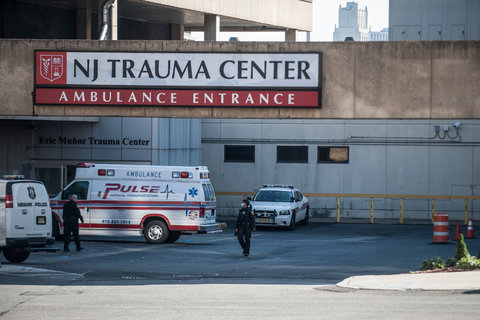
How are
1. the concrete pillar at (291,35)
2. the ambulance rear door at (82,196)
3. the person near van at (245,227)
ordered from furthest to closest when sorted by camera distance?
1. the concrete pillar at (291,35)
2. the ambulance rear door at (82,196)
3. the person near van at (245,227)

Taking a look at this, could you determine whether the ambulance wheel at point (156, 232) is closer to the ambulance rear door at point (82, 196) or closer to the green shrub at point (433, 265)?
the ambulance rear door at point (82, 196)

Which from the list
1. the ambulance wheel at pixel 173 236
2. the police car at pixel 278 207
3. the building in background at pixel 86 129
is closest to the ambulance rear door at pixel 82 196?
the ambulance wheel at pixel 173 236

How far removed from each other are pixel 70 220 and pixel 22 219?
12.3 feet

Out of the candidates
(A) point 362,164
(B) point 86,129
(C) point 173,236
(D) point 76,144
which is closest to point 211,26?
(B) point 86,129

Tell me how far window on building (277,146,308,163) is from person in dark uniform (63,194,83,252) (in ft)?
53.8

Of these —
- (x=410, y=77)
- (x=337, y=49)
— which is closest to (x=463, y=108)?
(x=410, y=77)

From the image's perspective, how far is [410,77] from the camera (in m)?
21.3

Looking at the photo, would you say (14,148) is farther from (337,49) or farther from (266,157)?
(337,49)

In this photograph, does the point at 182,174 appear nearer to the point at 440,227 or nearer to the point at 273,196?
the point at 273,196

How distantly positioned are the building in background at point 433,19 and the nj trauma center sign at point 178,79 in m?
17.6

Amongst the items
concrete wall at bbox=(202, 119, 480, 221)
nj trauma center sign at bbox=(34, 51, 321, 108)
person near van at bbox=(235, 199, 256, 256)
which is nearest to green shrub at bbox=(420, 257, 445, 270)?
nj trauma center sign at bbox=(34, 51, 321, 108)

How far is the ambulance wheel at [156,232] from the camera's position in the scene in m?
27.2

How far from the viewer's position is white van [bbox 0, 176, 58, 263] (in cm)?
2106

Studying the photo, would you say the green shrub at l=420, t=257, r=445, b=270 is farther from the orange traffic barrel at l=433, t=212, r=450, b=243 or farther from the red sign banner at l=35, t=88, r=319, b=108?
the orange traffic barrel at l=433, t=212, r=450, b=243
